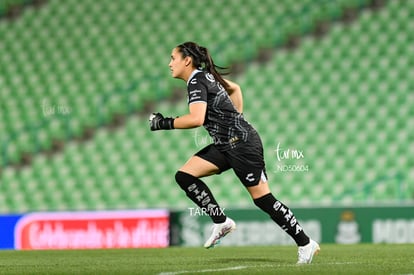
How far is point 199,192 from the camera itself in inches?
266

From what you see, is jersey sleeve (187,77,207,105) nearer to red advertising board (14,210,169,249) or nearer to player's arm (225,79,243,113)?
player's arm (225,79,243,113)

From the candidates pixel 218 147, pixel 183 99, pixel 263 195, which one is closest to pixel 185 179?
pixel 218 147

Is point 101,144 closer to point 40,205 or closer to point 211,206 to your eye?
point 40,205

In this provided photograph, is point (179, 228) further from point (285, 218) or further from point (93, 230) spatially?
point (285, 218)

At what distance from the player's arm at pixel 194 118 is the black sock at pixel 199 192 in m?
0.46

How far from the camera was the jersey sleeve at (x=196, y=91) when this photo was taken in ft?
21.3

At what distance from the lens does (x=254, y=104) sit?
553 inches

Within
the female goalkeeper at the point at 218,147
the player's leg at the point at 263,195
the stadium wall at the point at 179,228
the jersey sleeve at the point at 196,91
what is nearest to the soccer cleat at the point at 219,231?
the female goalkeeper at the point at 218,147

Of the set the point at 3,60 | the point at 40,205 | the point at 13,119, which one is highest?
the point at 3,60

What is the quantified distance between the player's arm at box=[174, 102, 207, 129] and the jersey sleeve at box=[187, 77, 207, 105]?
0.03 meters

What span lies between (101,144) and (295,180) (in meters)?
3.33

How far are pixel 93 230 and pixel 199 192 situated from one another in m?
4.97

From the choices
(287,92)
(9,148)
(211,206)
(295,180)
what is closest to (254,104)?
(287,92)

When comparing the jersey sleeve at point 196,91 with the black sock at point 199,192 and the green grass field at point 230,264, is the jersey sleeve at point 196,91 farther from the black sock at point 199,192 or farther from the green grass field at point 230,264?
the green grass field at point 230,264
